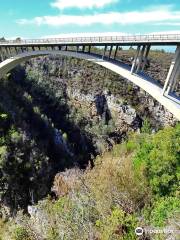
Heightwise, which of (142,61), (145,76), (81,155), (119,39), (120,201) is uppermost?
(119,39)

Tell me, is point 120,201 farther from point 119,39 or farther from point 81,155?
point 81,155

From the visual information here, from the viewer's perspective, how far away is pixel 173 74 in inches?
1034

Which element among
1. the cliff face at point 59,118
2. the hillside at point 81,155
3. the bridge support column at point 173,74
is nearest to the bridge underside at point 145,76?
the bridge support column at point 173,74

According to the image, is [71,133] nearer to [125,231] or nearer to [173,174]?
[173,174]

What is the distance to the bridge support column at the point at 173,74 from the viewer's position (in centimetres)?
2569

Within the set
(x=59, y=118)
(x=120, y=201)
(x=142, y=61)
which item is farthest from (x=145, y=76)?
(x=59, y=118)

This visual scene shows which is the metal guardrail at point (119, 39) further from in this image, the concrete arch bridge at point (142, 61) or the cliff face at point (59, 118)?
the cliff face at point (59, 118)

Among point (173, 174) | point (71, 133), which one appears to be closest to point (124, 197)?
point (173, 174)

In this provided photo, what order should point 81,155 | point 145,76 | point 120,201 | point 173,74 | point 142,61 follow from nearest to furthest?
point 120,201 → point 173,74 → point 142,61 → point 145,76 → point 81,155

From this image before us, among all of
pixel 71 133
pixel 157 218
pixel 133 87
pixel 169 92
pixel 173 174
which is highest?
pixel 169 92

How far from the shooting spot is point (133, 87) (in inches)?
2798

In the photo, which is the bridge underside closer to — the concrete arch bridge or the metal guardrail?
the concrete arch bridge

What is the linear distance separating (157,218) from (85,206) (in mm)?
3962

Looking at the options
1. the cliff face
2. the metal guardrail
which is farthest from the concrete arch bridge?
the cliff face
